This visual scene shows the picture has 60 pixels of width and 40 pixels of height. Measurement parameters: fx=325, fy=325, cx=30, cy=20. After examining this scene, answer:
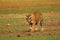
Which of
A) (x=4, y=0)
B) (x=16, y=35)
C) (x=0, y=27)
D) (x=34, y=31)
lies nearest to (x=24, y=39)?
(x=16, y=35)

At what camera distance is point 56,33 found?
63.6ft

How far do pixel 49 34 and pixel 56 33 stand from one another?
0.58 metres

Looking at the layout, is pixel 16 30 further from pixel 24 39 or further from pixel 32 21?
pixel 24 39

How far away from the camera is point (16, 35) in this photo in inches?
753

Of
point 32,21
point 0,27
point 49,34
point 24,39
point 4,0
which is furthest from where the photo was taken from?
point 4,0

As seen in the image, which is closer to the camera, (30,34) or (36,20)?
(30,34)

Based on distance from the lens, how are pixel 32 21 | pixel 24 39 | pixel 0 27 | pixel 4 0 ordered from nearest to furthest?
pixel 24 39, pixel 32 21, pixel 0 27, pixel 4 0

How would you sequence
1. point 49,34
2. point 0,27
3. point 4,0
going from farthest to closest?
point 4,0
point 0,27
point 49,34

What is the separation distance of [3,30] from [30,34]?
9.01ft

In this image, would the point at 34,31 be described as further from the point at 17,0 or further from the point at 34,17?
the point at 17,0

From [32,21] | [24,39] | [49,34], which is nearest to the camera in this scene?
[24,39]

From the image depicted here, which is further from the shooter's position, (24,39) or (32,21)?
(32,21)

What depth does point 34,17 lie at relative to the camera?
20.6m

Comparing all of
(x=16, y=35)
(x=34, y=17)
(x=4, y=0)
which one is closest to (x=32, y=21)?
(x=34, y=17)
